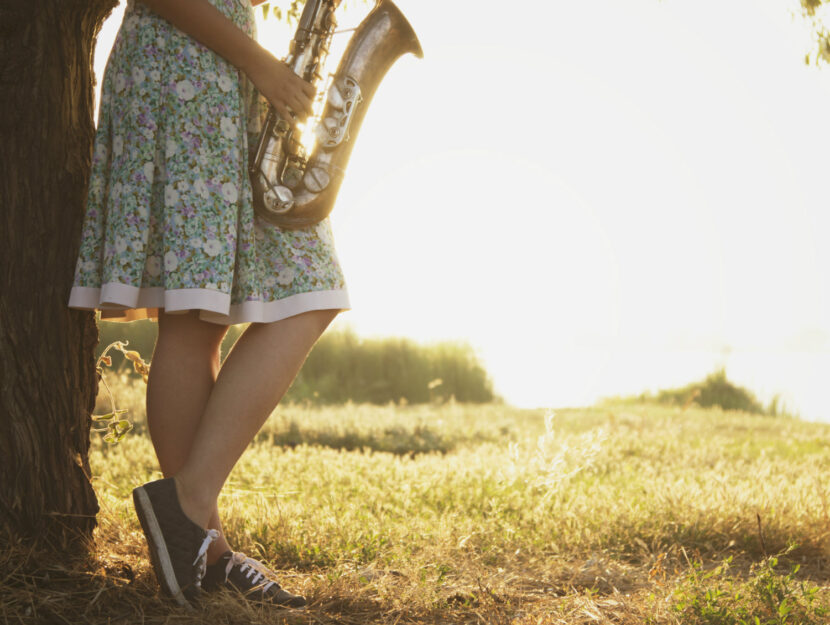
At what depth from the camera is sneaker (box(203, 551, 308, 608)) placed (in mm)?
2363

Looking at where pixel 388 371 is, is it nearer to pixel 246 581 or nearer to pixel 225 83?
pixel 246 581

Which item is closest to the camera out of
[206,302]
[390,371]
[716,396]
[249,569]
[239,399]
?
[206,302]

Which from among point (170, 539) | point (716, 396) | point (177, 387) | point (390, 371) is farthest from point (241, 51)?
point (716, 396)

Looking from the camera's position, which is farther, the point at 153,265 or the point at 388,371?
the point at 388,371

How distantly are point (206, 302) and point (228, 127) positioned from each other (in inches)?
22.8

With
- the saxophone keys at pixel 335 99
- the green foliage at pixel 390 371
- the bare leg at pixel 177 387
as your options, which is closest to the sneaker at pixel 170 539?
the bare leg at pixel 177 387

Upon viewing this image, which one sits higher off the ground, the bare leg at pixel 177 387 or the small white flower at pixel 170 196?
the small white flower at pixel 170 196

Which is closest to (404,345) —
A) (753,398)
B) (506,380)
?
(506,380)

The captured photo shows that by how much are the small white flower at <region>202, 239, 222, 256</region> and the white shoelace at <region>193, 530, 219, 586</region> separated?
85 cm

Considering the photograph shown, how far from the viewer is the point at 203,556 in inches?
90.7

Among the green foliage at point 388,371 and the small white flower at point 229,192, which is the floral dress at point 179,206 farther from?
the green foliage at point 388,371

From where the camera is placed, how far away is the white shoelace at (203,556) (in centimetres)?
229

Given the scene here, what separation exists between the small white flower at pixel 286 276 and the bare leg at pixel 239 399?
0.38 feet

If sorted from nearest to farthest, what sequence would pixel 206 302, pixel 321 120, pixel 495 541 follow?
pixel 206 302 < pixel 321 120 < pixel 495 541
